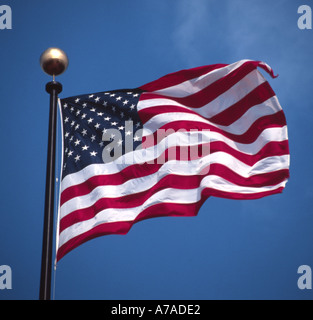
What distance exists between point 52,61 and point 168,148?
237 centimetres

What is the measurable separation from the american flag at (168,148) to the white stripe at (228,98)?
2 centimetres

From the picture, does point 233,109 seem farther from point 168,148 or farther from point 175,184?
point 175,184

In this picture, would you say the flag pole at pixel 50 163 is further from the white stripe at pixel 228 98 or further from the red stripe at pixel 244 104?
the red stripe at pixel 244 104

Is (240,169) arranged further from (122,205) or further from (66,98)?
(66,98)

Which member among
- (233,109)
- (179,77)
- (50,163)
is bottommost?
(50,163)

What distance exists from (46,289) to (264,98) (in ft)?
16.7

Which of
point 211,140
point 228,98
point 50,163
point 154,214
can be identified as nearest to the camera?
point 50,163

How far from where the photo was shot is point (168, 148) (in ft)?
29.2

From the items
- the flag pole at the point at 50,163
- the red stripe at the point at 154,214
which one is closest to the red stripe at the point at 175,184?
the red stripe at the point at 154,214

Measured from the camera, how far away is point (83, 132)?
28.7ft

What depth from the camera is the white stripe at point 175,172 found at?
26.7ft

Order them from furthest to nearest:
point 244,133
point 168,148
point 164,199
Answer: point 244,133, point 168,148, point 164,199

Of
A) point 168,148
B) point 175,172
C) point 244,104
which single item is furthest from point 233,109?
point 175,172

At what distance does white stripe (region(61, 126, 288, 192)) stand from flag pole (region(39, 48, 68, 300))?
112 cm
